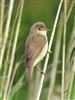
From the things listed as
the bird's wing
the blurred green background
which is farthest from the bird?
the blurred green background

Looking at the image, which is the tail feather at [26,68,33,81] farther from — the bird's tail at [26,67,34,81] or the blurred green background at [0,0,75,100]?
the blurred green background at [0,0,75,100]

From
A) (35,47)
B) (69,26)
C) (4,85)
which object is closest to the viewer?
(4,85)

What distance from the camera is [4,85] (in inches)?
106

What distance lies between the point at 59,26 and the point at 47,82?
42 centimetres

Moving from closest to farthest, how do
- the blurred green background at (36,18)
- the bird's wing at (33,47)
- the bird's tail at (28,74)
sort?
1. the bird's tail at (28,74)
2. the bird's wing at (33,47)
3. the blurred green background at (36,18)

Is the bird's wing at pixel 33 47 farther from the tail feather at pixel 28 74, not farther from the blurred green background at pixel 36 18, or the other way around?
the blurred green background at pixel 36 18

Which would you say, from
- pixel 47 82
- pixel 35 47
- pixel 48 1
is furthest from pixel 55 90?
pixel 48 1

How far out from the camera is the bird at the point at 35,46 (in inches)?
113

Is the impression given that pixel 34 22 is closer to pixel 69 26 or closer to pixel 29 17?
pixel 29 17

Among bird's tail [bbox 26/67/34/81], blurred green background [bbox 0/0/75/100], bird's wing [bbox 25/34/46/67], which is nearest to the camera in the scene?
bird's tail [bbox 26/67/34/81]

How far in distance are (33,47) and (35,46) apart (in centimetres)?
3

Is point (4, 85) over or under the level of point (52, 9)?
under

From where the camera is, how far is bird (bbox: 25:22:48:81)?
287 cm

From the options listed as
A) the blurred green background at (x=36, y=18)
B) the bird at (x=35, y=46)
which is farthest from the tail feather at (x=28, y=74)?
the blurred green background at (x=36, y=18)
